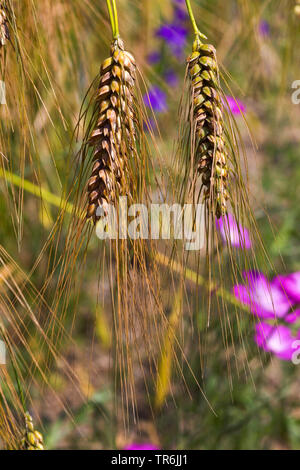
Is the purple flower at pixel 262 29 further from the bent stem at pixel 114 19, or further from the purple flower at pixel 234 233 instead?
the bent stem at pixel 114 19

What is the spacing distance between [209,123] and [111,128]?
0.23 ft

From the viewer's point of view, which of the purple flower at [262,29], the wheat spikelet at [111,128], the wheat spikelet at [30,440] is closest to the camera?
the wheat spikelet at [111,128]

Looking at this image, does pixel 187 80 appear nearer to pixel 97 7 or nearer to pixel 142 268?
pixel 142 268

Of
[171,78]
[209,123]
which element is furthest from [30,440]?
[171,78]

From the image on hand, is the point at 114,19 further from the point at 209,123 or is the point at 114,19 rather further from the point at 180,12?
the point at 180,12

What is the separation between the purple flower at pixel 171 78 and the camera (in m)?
1.58

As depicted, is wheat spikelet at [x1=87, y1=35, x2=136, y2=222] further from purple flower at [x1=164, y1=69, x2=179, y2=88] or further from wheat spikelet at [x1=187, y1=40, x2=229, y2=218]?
purple flower at [x1=164, y1=69, x2=179, y2=88]

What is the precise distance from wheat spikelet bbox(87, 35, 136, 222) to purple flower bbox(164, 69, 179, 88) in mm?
1208

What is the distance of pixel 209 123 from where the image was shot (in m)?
0.41

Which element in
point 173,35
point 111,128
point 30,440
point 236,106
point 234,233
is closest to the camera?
point 111,128

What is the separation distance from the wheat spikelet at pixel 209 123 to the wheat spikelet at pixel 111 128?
5 cm

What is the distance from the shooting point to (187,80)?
17.2 inches

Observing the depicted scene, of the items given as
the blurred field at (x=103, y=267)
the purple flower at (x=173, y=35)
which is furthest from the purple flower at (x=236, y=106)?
the purple flower at (x=173, y=35)
